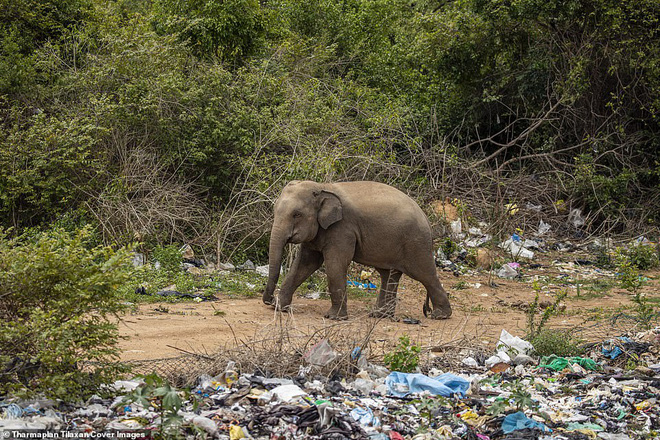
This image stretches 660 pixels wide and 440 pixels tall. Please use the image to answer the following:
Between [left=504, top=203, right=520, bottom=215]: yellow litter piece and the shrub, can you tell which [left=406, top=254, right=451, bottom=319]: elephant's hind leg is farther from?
[left=504, top=203, right=520, bottom=215]: yellow litter piece

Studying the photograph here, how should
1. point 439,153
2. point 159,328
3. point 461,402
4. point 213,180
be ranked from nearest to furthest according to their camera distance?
1. point 461,402
2. point 159,328
3. point 213,180
4. point 439,153

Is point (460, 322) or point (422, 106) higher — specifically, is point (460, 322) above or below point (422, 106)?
below

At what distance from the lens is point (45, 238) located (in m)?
5.12

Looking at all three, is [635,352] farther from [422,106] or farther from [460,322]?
[422,106]

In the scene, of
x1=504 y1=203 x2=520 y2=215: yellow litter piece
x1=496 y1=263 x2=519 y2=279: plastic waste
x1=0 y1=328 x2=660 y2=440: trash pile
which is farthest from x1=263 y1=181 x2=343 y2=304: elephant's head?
x1=504 y1=203 x2=520 y2=215: yellow litter piece

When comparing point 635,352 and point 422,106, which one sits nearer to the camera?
point 635,352

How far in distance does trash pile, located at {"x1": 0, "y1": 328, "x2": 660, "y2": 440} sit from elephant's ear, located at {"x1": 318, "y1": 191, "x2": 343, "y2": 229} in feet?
8.34

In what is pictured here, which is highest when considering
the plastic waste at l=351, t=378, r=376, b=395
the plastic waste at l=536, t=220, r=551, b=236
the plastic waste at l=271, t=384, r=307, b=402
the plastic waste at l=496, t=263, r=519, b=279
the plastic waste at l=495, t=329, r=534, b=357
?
the plastic waste at l=271, t=384, r=307, b=402

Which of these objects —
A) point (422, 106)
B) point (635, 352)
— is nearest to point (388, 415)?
point (635, 352)

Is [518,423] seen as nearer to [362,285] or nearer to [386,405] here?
[386,405]

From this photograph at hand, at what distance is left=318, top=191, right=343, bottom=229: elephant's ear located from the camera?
338 inches

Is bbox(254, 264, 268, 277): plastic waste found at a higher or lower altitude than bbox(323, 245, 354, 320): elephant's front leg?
lower

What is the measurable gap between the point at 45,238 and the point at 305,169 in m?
6.24

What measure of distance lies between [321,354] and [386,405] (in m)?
0.78
